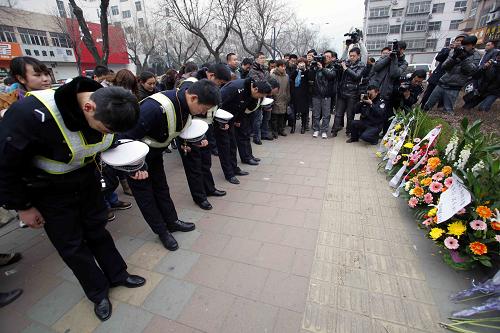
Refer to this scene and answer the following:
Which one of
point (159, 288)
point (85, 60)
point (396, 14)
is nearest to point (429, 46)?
point (396, 14)

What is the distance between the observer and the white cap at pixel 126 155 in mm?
1878

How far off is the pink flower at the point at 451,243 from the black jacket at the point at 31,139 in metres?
2.82

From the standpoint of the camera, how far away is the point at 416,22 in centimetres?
3997

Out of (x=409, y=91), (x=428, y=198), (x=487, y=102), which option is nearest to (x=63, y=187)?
(x=428, y=198)

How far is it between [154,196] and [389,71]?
555 centimetres

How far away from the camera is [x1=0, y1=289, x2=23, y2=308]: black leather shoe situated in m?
2.11

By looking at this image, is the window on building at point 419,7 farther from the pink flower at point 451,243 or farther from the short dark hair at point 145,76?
the pink flower at point 451,243

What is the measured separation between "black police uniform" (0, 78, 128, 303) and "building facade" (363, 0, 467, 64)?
44896 millimetres

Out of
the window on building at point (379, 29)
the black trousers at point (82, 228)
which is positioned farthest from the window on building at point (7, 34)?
the window on building at point (379, 29)

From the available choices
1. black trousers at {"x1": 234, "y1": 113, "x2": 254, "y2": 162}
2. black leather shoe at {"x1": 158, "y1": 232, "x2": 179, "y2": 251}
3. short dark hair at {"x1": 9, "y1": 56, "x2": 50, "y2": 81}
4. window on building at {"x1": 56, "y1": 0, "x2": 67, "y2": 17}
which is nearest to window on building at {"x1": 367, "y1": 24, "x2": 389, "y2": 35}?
window on building at {"x1": 56, "y1": 0, "x2": 67, "y2": 17}

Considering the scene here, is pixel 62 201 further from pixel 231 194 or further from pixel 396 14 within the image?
pixel 396 14

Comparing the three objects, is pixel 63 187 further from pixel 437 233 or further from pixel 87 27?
pixel 87 27

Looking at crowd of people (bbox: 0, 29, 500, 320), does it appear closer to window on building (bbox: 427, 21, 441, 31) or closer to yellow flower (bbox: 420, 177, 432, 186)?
yellow flower (bbox: 420, 177, 432, 186)

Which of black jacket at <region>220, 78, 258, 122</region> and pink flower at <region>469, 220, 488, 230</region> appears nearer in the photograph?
Answer: pink flower at <region>469, 220, 488, 230</region>
